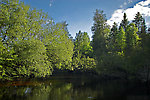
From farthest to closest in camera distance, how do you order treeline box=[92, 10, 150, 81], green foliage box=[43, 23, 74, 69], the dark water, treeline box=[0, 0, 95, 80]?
green foliage box=[43, 23, 74, 69]
treeline box=[92, 10, 150, 81]
treeline box=[0, 0, 95, 80]
the dark water

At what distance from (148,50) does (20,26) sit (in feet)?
70.5

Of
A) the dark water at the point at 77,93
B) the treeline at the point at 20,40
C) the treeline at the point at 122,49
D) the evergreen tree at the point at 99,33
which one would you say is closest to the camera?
the dark water at the point at 77,93

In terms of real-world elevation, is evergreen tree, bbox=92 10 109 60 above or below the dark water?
above

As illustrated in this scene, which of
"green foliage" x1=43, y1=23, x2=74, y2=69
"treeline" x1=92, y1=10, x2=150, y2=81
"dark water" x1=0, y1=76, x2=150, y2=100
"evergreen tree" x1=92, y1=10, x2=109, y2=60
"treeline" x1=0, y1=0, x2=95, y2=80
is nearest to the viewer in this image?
"dark water" x1=0, y1=76, x2=150, y2=100

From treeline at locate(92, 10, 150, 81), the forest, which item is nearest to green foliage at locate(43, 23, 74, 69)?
the forest

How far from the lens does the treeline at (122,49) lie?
A: 27056 mm

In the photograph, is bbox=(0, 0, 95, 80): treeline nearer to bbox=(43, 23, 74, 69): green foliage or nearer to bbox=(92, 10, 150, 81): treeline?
bbox=(43, 23, 74, 69): green foliage

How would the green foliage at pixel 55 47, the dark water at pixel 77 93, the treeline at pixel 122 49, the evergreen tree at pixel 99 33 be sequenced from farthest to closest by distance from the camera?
the evergreen tree at pixel 99 33 < the green foliage at pixel 55 47 < the treeline at pixel 122 49 < the dark water at pixel 77 93

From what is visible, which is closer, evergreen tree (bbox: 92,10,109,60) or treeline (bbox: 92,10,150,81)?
treeline (bbox: 92,10,150,81)

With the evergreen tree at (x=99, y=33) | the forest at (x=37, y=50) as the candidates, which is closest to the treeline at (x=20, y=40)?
the forest at (x=37, y=50)

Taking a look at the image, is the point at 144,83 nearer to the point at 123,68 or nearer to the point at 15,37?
the point at 123,68

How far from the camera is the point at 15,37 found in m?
21.7

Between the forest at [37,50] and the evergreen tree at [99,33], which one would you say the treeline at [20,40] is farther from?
the evergreen tree at [99,33]

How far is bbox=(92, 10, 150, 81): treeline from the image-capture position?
88.8ft
